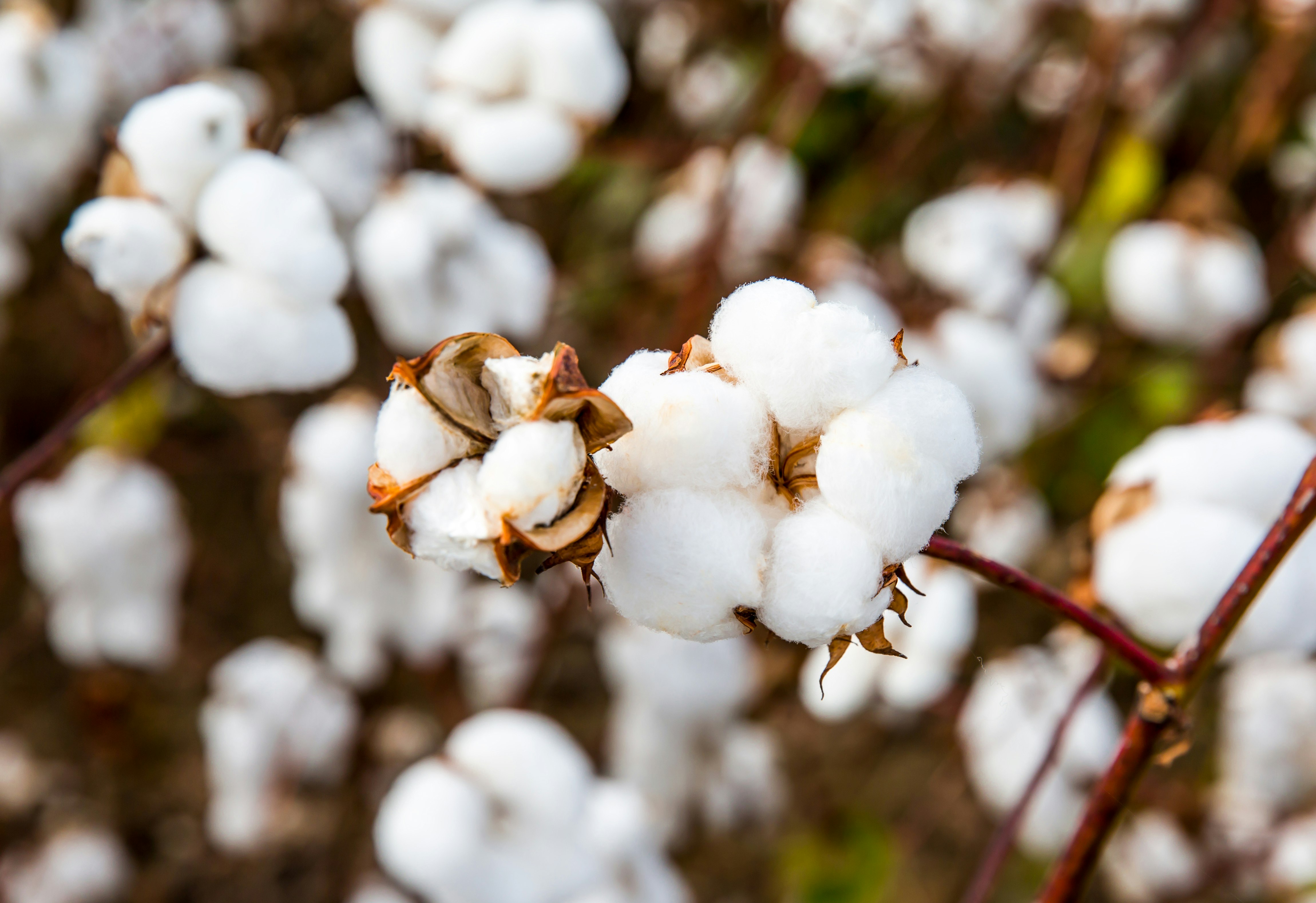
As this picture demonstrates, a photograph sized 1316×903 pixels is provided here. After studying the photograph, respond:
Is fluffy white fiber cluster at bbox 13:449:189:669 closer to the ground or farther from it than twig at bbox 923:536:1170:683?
closer to the ground

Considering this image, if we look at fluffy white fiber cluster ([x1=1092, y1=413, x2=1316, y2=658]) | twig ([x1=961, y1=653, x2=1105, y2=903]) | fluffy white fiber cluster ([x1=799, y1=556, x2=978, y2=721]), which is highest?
fluffy white fiber cluster ([x1=1092, y1=413, x2=1316, y2=658])

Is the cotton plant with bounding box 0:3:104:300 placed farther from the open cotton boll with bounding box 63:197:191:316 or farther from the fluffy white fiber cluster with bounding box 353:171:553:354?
the open cotton boll with bounding box 63:197:191:316

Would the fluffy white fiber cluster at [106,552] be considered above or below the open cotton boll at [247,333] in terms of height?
below

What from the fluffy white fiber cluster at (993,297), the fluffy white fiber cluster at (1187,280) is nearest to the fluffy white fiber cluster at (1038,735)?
the fluffy white fiber cluster at (993,297)

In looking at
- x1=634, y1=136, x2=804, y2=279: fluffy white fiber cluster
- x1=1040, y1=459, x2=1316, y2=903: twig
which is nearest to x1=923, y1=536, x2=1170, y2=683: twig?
x1=1040, y1=459, x2=1316, y2=903: twig

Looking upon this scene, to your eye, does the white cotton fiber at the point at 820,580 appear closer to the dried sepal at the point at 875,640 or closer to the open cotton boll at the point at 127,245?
the dried sepal at the point at 875,640

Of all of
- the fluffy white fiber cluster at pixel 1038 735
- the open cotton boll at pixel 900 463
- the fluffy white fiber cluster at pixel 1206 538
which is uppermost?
the open cotton boll at pixel 900 463

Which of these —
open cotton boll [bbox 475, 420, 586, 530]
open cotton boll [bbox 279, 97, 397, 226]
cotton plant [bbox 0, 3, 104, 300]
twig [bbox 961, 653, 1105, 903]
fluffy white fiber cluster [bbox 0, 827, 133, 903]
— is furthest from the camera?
fluffy white fiber cluster [bbox 0, 827, 133, 903]
